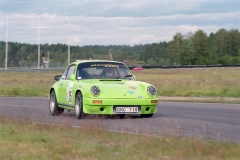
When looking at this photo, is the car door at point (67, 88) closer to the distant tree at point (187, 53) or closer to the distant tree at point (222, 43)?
the distant tree at point (187, 53)

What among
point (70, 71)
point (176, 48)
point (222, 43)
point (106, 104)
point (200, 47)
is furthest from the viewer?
point (222, 43)

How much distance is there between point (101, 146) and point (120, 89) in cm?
508

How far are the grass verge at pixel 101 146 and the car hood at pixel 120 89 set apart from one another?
2835 millimetres

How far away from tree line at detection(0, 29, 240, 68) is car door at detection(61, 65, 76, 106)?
82.8m

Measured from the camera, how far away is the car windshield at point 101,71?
14969 millimetres

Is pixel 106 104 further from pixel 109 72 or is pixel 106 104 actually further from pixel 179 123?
pixel 179 123

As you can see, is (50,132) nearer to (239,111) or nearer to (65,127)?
(65,127)

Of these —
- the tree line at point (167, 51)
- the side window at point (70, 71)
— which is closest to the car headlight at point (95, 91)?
the side window at point (70, 71)

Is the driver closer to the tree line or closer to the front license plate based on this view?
the front license plate

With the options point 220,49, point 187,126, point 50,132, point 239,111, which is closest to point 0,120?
point 50,132

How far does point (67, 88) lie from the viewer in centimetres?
1505

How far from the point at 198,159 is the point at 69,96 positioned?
7600mm

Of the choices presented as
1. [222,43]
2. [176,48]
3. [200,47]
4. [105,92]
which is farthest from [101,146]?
[222,43]

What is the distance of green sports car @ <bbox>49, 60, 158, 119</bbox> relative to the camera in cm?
1367
